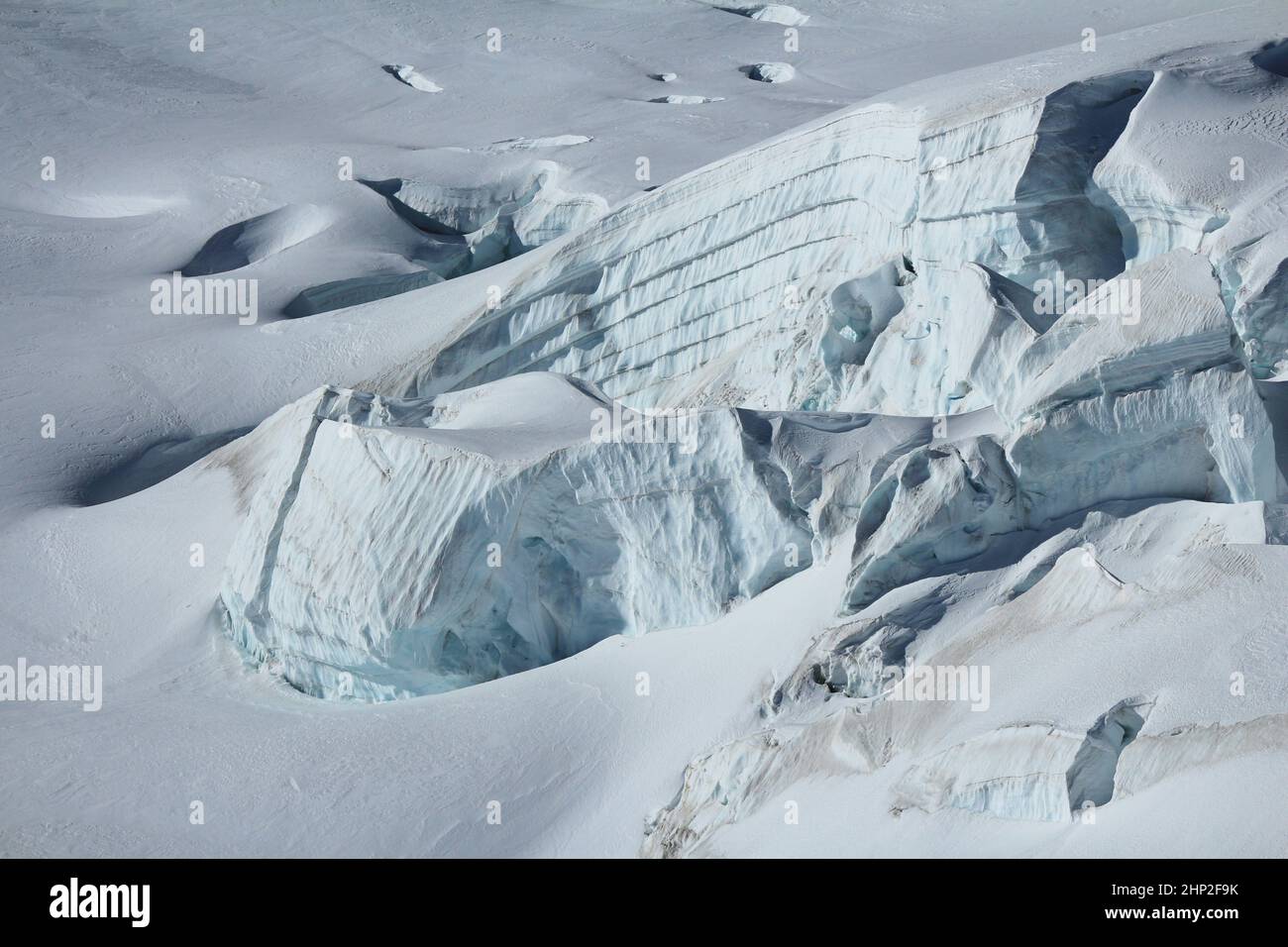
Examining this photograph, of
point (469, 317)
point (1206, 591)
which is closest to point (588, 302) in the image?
point (469, 317)

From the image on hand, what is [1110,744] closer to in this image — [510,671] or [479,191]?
[510,671]

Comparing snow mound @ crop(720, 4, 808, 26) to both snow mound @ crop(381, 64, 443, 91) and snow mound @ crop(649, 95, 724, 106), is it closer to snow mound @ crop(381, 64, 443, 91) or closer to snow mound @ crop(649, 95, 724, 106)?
snow mound @ crop(649, 95, 724, 106)

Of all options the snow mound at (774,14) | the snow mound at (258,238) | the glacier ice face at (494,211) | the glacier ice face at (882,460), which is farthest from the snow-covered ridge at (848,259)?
the snow mound at (774,14)

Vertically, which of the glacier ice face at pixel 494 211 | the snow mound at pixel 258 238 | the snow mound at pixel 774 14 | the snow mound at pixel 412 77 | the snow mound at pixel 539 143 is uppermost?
the snow mound at pixel 774 14

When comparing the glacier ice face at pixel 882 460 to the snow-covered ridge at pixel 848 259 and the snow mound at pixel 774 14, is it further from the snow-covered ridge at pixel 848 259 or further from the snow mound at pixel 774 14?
the snow mound at pixel 774 14

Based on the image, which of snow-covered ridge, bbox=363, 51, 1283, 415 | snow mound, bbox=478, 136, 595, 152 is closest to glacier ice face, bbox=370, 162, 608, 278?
snow mound, bbox=478, 136, 595, 152

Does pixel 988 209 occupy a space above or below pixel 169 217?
above
